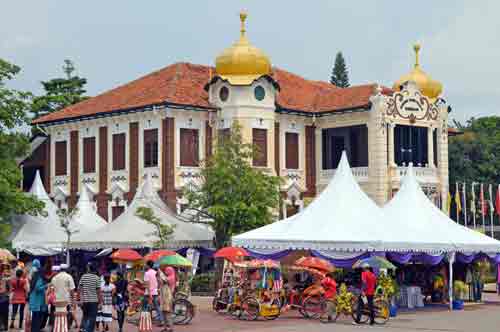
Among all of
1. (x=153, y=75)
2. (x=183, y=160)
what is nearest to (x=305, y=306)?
(x=183, y=160)

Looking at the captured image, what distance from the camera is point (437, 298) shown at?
36.2m

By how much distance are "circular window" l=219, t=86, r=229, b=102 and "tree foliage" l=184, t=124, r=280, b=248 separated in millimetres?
4949

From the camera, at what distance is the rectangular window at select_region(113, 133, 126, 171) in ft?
162

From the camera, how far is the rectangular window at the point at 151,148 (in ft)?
156

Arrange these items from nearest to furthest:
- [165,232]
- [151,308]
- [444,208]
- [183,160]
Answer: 1. [151,308]
2. [165,232]
3. [183,160]
4. [444,208]

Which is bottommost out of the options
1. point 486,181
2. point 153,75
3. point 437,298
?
point 437,298

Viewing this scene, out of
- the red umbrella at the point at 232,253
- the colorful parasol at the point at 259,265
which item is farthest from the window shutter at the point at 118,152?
the colorful parasol at the point at 259,265

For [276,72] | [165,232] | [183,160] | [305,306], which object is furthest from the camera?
[276,72]

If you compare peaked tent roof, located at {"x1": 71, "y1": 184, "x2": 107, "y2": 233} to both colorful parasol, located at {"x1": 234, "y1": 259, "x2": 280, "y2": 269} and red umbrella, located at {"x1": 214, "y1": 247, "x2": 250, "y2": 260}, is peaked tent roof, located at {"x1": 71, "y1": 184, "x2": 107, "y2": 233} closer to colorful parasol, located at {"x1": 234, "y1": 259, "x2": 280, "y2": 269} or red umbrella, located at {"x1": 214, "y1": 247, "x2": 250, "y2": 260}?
red umbrella, located at {"x1": 214, "y1": 247, "x2": 250, "y2": 260}

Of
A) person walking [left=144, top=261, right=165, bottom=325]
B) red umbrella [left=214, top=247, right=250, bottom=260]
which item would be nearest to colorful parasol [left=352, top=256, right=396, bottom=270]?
red umbrella [left=214, top=247, right=250, bottom=260]

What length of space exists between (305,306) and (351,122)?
831 inches

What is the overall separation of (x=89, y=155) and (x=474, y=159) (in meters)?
34.7

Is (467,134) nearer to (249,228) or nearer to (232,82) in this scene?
(232,82)

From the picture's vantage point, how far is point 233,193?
42125 millimetres
